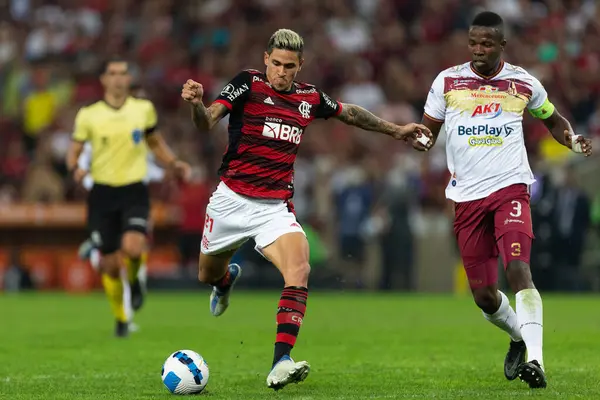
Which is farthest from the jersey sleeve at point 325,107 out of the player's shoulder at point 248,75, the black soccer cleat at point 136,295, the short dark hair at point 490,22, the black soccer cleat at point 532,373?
the black soccer cleat at point 136,295

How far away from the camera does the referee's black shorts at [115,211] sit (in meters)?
14.8

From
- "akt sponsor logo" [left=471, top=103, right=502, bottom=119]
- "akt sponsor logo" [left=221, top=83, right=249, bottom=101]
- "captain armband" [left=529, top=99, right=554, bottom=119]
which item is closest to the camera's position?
"akt sponsor logo" [left=221, top=83, right=249, bottom=101]

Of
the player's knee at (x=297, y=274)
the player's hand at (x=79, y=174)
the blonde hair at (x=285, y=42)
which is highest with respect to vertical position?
the blonde hair at (x=285, y=42)

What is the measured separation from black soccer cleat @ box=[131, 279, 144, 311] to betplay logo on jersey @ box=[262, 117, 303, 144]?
5777mm

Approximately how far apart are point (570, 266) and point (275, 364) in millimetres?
15516

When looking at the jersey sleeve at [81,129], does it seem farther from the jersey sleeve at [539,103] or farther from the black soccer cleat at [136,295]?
the jersey sleeve at [539,103]

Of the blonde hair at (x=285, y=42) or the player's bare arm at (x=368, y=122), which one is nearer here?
the blonde hair at (x=285, y=42)

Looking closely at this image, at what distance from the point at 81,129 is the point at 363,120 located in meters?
5.15

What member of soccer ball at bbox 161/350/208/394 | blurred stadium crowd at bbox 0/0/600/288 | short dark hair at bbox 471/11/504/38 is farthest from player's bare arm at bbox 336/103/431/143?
blurred stadium crowd at bbox 0/0/600/288

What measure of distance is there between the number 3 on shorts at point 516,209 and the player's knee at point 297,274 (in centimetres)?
160

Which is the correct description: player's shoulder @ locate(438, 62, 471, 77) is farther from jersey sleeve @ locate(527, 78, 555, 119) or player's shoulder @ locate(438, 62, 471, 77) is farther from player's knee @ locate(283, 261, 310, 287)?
player's knee @ locate(283, 261, 310, 287)

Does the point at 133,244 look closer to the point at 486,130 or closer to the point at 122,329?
the point at 122,329

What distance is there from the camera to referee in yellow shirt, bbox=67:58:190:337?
14719mm

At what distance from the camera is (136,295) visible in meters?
15.4
